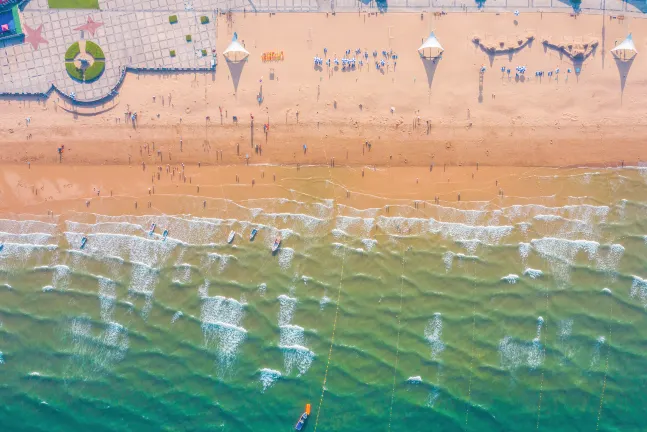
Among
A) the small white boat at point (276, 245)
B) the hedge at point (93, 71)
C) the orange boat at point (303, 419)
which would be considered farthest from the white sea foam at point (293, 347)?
the hedge at point (93, 71)

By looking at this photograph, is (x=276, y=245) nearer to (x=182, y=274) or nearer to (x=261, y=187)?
(x=261, y=187)

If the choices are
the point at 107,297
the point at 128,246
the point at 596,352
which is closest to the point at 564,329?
the point at 596,352

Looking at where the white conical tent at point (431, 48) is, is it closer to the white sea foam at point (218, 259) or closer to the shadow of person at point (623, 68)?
→ the shadow of person at point (623, 68)

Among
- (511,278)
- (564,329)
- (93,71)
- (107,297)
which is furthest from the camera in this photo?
(93,71)

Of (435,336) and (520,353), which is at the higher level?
(435,336)

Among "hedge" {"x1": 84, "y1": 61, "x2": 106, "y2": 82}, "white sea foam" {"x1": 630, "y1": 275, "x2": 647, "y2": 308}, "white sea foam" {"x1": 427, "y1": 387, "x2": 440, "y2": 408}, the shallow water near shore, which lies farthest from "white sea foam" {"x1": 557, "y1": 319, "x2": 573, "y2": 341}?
"hedge" {"x1": 84, "y1": 61, "x2": 106, "y2": 82}
